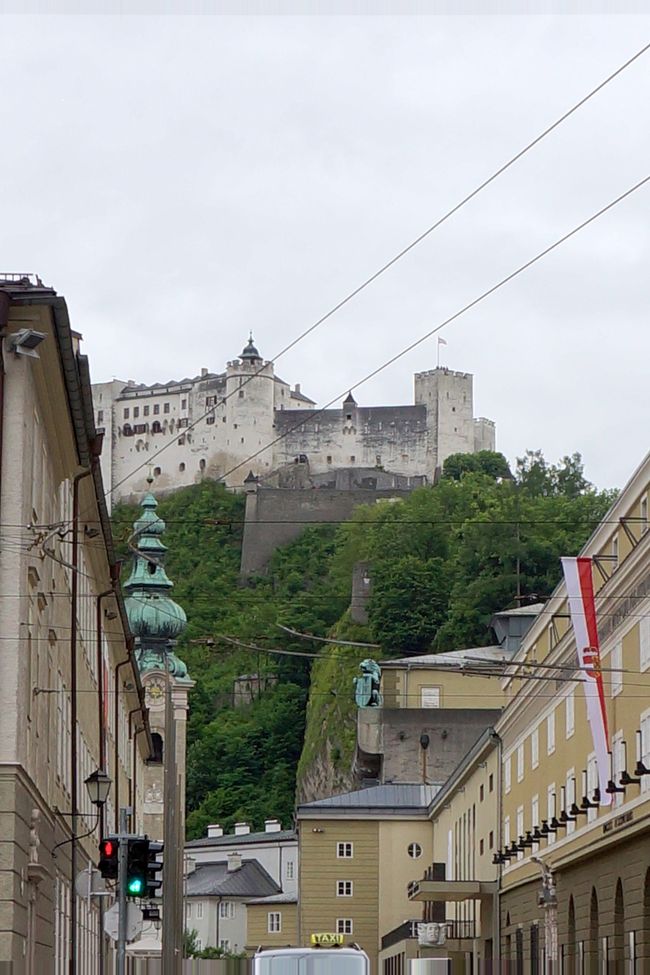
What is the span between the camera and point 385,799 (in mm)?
75125

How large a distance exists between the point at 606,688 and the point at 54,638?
12819 millimetres

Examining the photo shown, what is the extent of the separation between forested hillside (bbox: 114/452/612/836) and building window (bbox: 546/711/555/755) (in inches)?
2002

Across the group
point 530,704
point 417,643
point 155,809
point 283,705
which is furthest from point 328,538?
point 530,704

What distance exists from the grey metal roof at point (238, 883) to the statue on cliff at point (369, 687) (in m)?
18.5

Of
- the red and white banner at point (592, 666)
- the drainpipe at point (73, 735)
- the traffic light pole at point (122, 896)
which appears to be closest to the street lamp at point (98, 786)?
the drainpipe at point (73, 735)

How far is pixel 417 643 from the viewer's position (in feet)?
363

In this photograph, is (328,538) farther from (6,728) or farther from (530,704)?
(6,728)

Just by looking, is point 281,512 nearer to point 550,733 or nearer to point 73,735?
point 550,733

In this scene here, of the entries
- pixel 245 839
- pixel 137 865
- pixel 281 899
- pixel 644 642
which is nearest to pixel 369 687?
pixel 281 899

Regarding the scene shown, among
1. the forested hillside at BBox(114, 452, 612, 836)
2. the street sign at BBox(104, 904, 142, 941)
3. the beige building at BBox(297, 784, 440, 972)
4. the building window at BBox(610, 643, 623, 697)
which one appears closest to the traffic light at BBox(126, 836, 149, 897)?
the street sign at BBox(104, 904, 142, 941)

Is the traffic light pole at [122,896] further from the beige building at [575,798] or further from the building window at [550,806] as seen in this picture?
the building window at [550,806]

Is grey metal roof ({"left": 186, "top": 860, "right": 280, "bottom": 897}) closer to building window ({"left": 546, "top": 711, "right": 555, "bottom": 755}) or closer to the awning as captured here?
the awning

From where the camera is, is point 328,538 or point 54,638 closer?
point 54,638

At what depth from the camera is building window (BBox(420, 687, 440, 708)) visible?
81.5m
